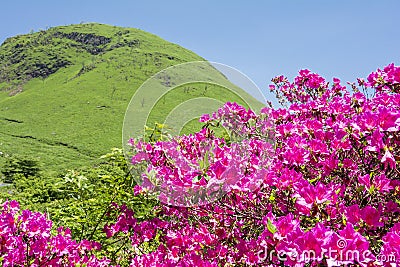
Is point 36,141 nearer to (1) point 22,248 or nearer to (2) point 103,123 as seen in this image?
(2) point 103,123

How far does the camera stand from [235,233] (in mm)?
2115

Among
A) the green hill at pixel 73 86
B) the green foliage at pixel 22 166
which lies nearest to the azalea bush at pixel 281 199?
the green foliage at pixel 22 166

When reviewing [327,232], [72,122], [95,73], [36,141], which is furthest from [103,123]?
[327,232]

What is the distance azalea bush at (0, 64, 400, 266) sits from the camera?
4.46 ft

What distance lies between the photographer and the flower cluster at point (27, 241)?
2145 mm

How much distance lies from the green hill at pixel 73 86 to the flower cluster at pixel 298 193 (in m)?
28.9

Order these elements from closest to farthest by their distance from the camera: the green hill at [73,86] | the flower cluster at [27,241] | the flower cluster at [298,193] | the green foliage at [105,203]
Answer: the flower cluster at [298,193] → the flower cluster at [27,241] → the green foliage at [105,203] → the green hill at [73,86]

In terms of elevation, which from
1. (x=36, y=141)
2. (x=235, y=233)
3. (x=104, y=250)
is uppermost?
(x=36, y=141)

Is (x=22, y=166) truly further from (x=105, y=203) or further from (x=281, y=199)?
(x=281, y=199)

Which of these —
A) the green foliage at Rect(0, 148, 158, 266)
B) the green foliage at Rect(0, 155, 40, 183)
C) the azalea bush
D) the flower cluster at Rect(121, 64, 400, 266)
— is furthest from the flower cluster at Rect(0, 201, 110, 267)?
the green foliage at Rect(0, 155, 40, 183)

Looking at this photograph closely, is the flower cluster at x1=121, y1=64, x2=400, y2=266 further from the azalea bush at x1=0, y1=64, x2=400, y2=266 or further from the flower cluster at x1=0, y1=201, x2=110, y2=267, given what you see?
the flower cluster at x1=0, y1=201, x2=110, y2=267

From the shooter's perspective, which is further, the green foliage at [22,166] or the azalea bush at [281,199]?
the green foliage at [22,166]

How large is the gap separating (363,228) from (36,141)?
44615 millimetres

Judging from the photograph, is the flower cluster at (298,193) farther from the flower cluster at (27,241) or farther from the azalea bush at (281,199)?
the flower cluster at (27,241)
